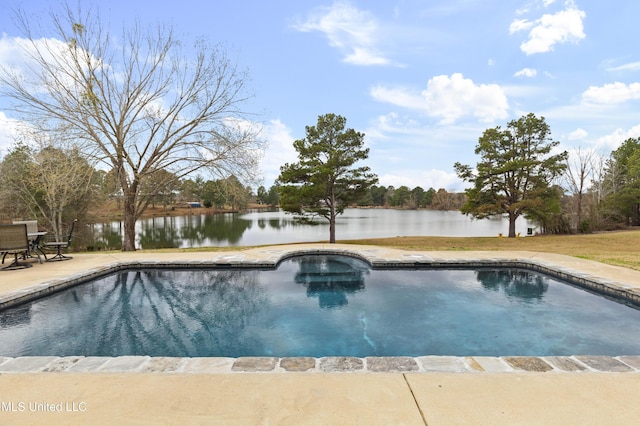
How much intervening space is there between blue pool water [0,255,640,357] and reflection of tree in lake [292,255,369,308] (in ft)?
0.13

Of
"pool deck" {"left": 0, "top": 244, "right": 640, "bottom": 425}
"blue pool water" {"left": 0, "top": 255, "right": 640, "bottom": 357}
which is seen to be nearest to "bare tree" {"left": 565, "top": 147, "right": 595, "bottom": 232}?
"blue pool water" {"left": 0, "top": 255, "right": 640, "bottom": 357}

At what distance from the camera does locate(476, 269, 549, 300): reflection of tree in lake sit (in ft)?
17.9

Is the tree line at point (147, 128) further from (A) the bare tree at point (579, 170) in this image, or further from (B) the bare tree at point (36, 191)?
(A) the bare tree at point (579, 170)

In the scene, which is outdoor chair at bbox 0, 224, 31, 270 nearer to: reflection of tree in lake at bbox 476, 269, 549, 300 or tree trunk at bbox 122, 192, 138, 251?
tree trunk at bbox 122, 192, 138, 251

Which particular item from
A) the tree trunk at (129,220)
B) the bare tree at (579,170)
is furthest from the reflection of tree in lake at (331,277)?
the bare tree at (579,170)

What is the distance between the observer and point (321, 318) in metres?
4.36

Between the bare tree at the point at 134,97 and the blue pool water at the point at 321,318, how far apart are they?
227 inches

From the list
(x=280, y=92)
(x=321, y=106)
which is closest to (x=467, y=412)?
(x=280, y=92)

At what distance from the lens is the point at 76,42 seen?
9867 millimetres

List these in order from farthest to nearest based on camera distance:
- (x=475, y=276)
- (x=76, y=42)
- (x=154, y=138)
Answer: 1. (x=154, y=138)
2. (x=76, y=42)
3. (x=475, y=276)

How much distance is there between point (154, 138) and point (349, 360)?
1137 cm

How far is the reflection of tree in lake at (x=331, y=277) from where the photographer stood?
17.7 feet

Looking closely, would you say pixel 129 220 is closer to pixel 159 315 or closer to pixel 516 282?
pixel 159 315

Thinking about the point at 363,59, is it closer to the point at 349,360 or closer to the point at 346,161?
the point at 346,161
